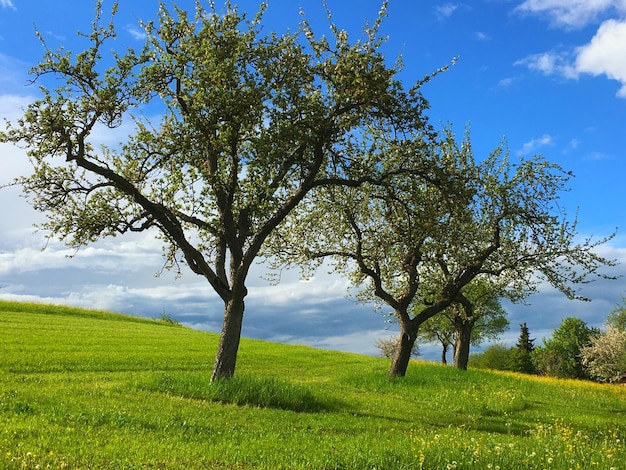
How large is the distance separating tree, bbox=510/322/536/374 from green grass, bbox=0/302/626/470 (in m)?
65.7

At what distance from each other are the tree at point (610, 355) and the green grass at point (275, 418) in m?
41.5

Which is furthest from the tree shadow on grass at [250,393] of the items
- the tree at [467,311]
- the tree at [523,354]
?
the tree at [523,354]

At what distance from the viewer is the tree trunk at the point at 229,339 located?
66.7ft

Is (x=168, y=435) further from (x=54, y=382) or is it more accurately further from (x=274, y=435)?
(x=54, y=382)

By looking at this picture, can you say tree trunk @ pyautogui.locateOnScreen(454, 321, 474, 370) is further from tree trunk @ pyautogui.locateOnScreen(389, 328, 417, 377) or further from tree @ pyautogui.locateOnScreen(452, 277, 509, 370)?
tree trunk @ pyautogui.locateOnScreen(389, 328, 417, 377)

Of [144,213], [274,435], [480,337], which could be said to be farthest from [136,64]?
[480,337]

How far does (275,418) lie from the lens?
52.3 ft

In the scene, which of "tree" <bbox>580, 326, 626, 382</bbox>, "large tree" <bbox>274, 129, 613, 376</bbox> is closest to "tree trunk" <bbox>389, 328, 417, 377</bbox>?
"large tree" <bbox>274, 129, 613, 376</bbox>

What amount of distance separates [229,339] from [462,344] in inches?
981

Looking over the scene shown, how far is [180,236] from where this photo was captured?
2070 centimetres

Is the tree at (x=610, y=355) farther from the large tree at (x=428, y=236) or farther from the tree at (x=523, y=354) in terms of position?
the large tree at (x=428, y=236)

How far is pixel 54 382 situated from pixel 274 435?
12.5 m

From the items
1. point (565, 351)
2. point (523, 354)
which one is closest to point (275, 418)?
point (523, 354)

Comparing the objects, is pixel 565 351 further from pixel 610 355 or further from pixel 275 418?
pixel 275 418
